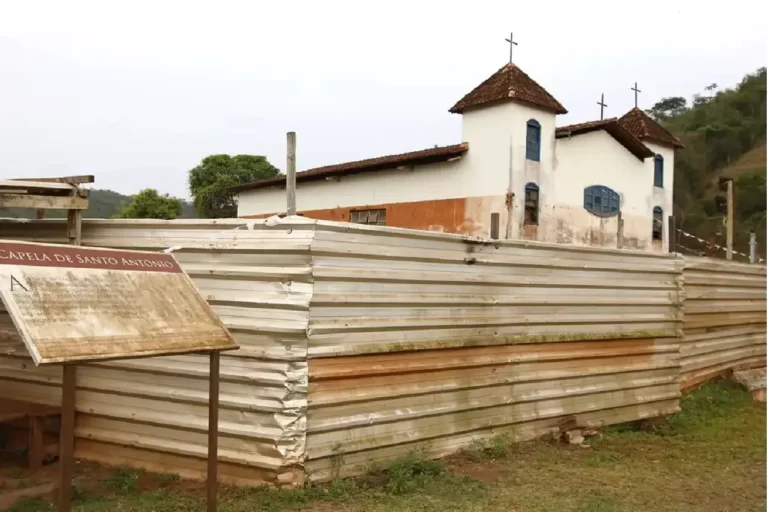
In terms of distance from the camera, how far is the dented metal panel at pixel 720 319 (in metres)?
10.7

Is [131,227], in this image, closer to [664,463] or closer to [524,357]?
[524,357]

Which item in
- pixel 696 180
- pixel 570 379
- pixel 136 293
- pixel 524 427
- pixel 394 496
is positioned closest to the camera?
pixel 136 293

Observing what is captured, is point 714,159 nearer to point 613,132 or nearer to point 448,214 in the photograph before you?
point 613,132

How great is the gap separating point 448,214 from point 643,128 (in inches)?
402

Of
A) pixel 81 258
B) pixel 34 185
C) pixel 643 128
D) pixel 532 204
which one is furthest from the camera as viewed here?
pixel 643 128

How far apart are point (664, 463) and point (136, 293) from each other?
213 inches

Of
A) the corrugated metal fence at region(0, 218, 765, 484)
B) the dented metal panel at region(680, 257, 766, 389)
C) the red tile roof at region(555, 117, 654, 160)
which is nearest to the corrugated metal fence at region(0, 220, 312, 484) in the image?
the corrugated metal fence at region(0, 218, 765, 484)

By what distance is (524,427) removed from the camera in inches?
286

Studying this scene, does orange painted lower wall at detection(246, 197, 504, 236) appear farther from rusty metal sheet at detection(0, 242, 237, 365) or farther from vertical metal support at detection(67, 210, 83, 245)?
rusty metal sheet at detection(0, 242, 237, 365)

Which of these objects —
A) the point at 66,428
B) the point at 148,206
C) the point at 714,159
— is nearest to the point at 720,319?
the point at 66,428

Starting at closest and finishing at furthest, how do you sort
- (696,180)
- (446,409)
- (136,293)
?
(136,293), (446,409), (696,180)

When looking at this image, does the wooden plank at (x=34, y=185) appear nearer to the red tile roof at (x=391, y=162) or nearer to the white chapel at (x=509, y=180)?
the white chapel at (x=509, y=180)

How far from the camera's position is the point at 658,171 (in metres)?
25.5

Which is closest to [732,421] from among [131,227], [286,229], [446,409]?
[446,409]
